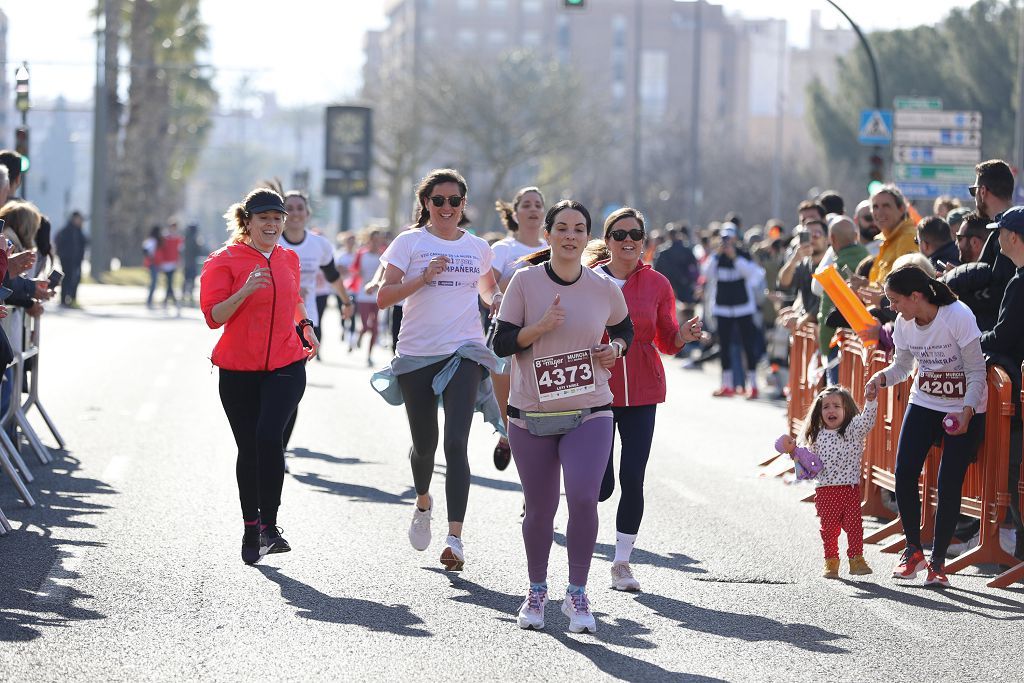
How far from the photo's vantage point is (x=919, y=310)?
8164 mm

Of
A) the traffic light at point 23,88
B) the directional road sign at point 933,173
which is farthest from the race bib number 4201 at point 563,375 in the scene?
the directional road sign at point 933,173

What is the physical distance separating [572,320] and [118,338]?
21.2 meters

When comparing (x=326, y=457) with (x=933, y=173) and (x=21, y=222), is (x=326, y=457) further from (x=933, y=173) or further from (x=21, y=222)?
(x=933, y=173)

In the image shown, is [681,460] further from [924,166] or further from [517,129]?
[517,129]

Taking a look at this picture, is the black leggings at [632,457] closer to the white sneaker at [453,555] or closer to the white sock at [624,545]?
the white sock at [624,545]

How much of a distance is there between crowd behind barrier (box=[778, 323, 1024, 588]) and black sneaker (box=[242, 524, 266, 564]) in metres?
3.25

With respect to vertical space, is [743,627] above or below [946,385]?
below

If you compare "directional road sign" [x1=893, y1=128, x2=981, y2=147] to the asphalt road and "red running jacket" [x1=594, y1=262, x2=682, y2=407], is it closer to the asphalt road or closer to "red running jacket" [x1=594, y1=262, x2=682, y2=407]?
the asphalt road

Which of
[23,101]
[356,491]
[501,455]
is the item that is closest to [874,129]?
[23,101]

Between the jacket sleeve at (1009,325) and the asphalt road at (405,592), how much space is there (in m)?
1.14

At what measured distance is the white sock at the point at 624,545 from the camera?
26.3ft

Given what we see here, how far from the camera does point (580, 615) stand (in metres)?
6.91

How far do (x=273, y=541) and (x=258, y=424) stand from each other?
0.58 metres

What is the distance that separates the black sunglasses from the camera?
7.93 m
